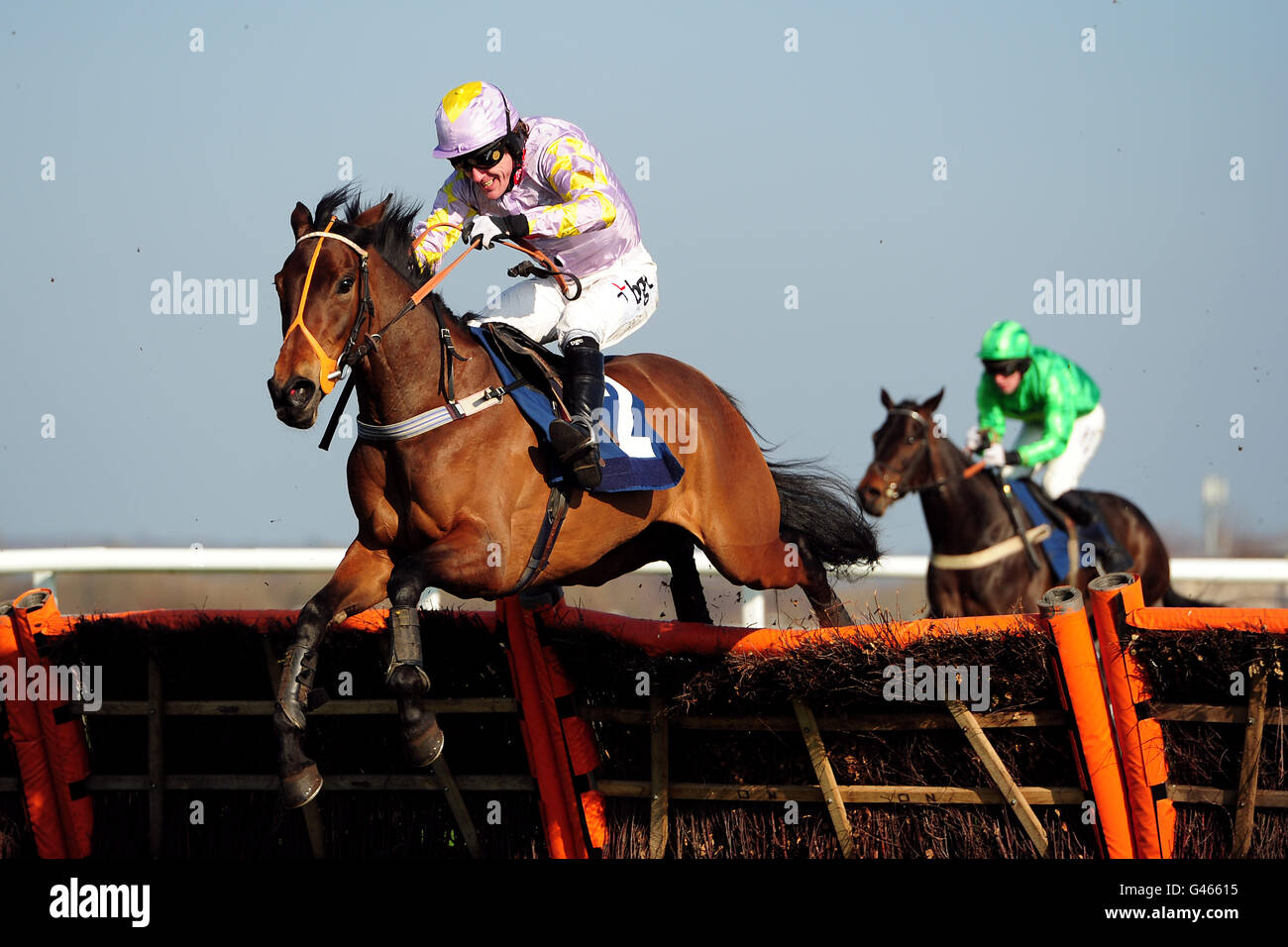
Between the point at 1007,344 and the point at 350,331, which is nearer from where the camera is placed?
the point at 350,331

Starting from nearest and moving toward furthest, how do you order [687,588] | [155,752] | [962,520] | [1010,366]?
[155,752] → [687,588] → [962,520] → [1010,366]

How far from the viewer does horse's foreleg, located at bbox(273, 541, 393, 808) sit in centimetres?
377

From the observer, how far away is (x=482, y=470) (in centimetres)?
418

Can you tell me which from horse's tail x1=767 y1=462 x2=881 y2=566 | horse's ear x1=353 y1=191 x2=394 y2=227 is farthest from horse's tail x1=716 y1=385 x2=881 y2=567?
horse's ear x1=353 y1=191 x2=394 y2=227

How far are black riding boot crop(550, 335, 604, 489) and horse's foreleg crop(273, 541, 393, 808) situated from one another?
683 millimetres

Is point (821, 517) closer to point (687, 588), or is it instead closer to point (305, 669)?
point (687, 588)

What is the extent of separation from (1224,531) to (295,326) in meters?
25.6

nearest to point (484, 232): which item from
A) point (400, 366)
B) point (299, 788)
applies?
point (400, 366)

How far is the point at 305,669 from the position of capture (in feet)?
12.6

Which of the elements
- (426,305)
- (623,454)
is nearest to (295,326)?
(426,305)

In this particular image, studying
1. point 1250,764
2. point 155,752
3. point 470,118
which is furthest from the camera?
point 155,752

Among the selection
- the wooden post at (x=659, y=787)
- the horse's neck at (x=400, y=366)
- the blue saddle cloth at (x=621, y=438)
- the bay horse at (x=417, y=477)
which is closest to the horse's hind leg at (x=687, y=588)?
the bay horse at (x=417, y=477)

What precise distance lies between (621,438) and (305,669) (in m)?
1.25
